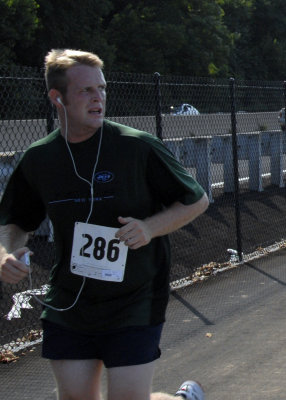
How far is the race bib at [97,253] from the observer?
320 centimetres

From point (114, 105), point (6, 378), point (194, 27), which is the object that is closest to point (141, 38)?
point (194, 27)

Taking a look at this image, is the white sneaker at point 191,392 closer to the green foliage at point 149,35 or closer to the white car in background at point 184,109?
the white car in background at point 184,109

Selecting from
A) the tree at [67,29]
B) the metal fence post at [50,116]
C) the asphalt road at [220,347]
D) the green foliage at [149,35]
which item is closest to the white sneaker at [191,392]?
the asphalt road at [220,347]

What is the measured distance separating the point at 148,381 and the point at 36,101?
460 cm

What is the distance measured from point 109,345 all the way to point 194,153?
33.9 ft

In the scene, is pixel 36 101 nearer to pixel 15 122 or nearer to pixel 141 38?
pixel 15 122

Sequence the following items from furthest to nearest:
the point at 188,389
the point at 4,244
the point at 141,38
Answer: the point at 141,38, the point at 188,389, the point at 4,244

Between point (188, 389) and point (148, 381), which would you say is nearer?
point (148, 381)

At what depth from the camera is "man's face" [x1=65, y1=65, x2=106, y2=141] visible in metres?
3.22

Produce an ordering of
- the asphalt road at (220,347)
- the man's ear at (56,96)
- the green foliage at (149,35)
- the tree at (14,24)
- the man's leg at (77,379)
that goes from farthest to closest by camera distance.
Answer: the green foliage at (149,35) < the tree at (14,24) < the asphalt road at (220,347) < the man's ear at (56,96) < the man's leg at (77,379)

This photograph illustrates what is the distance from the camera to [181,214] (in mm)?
3223

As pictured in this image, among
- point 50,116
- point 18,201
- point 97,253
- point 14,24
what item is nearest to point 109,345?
point 97,253

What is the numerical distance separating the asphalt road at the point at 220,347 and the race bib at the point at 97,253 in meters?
2.07

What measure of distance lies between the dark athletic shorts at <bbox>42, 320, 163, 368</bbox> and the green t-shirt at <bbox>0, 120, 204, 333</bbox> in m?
0.04
